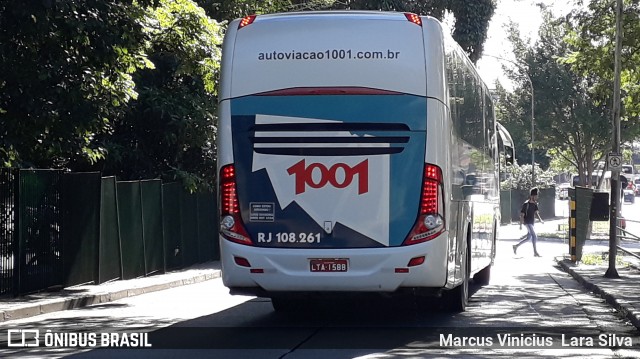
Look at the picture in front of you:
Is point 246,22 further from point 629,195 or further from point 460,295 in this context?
point 629,195

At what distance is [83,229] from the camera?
1848 cm

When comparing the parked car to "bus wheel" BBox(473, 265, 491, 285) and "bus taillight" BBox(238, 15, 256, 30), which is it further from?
"bus taillight" BBox(238, 15, 256, 30)

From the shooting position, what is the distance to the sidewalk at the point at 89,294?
14773mm

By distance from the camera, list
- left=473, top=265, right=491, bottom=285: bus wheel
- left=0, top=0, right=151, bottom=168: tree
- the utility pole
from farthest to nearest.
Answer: the utility pole < left=473, top=265, right=491, bottom=285: bus wheel < left=0, top=0, right=151, bottom=168: tree

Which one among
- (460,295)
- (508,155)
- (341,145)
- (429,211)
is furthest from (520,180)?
(341,145)

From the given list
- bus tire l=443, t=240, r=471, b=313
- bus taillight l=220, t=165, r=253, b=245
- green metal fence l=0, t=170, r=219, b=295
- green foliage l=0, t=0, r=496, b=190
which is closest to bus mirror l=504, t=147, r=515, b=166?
green foliage l=0, t=0, r=496, b=190

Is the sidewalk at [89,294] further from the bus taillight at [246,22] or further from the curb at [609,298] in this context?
the curb at [609,298]

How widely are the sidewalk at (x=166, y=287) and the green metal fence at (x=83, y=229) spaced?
1.07ft

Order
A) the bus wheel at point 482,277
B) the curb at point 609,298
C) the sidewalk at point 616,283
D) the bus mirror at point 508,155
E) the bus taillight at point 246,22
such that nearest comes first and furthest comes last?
the bus taillight at point 246,22 < the curb at point 609,298 < the sidewalk at point 616,283 < the bus wheel at point 482,277 < the bus mirror at point 508,155

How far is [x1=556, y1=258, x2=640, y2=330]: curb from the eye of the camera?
13.5 m

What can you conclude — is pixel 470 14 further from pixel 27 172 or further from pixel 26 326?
pixel 26 326

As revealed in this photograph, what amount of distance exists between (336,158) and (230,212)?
1.34 m

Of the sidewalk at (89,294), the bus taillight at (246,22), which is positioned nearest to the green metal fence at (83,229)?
the sidewalk at (89,294)

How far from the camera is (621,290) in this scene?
17.6 meters
